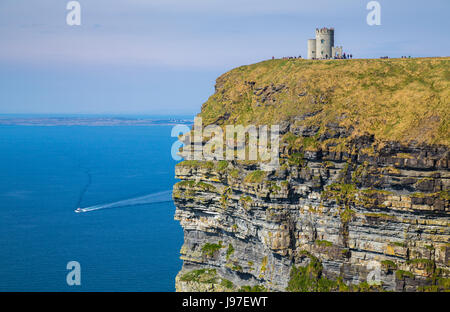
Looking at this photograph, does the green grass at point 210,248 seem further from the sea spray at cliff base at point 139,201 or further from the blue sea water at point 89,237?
the sea spray at cliff base at point 139,201

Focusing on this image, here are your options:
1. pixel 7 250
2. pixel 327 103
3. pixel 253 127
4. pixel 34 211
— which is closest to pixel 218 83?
pixel 253 127

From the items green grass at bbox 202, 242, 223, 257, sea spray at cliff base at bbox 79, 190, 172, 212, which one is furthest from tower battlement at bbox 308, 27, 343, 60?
sea spray at cliff base at bbox 79, 190, 172, 212

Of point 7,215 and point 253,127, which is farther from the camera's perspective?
point 7,215

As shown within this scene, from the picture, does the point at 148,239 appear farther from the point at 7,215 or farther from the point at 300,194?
the point at 300,194

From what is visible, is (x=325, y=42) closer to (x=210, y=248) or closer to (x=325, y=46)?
(x=325, y=46)

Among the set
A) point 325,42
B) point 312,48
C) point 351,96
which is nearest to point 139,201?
point 312,48

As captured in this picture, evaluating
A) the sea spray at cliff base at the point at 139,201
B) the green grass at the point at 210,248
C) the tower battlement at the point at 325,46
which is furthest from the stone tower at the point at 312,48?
the sea spray at cliff base at the point at 139,201
